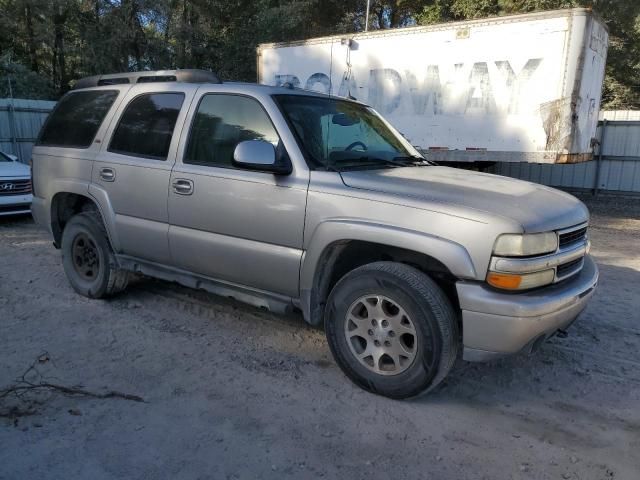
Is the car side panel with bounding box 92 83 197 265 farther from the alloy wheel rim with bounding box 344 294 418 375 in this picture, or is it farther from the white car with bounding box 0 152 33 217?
the white car with bounding box 0 152 33 217

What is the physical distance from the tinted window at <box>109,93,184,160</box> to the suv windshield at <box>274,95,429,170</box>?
1020mm

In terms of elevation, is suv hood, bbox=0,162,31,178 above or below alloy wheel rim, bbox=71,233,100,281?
above

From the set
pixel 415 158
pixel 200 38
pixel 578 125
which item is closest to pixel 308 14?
pixel 200 38

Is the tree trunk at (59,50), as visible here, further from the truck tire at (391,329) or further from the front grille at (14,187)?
the truck tire at (391,329)

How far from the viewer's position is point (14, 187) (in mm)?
9203

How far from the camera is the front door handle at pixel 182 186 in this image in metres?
4.09

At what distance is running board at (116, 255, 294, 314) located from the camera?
3.85 m

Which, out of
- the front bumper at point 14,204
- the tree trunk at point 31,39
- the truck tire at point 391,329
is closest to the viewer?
the truck tire at point 391,329

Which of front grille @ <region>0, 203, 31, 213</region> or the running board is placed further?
front grille @ <region>0, 203, 31, 213</region>

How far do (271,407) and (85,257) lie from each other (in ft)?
9.31

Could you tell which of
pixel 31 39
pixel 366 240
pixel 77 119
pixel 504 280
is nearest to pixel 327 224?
pixel 366 240

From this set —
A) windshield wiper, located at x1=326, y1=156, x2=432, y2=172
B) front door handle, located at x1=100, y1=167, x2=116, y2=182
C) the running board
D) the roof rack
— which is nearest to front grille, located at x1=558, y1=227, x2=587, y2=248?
windshield wiper, located at x1=326, y1=156, x2=432, y2=172

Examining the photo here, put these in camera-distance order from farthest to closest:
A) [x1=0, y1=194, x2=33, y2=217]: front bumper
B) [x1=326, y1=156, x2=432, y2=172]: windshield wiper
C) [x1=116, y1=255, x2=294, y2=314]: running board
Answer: [x1=0, y1=194, x2=33, y2=217]: front bumper < [x1=116, y1=255, x2=294, y2=314]: running board < [x1=326, y1=156, x2=432, y2=172]: windshield wiper

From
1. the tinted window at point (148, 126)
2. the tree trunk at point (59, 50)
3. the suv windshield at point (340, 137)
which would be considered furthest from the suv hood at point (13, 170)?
the tree trunk at point (59, 50)
